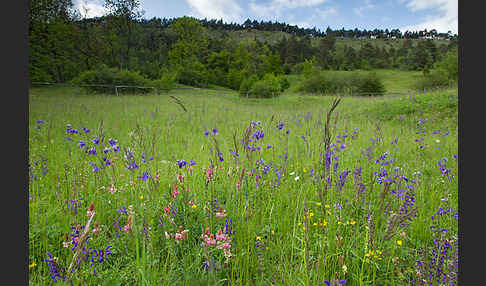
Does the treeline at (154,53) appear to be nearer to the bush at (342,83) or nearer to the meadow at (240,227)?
the bush at (342,83)

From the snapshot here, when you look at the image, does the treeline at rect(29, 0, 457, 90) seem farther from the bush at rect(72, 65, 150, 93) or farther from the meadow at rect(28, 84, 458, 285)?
the meadow at rect(28, 84, 458, 285)

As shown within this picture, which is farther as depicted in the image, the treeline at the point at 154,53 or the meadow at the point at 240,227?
the treeline at the point at 154,53

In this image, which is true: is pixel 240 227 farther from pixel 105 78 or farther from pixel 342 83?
pixel 342 83

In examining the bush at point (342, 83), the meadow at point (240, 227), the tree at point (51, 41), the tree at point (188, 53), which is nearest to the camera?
the meadow at point (240, 227)

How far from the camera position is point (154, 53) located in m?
51.5

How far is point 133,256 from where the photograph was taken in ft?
5.01

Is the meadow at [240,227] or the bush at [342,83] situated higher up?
the bush at [342,83]

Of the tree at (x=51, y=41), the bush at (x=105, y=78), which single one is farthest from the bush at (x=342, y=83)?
the tree at (x=51, y=41)

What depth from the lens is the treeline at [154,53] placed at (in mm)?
25656

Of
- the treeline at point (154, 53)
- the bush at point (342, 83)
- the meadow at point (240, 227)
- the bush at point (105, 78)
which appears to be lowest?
the meadow at point (240, 227)

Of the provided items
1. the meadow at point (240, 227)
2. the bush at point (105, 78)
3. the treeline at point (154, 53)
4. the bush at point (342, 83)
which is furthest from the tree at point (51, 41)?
the bush at point (342, 83)

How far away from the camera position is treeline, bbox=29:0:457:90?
1010 inches

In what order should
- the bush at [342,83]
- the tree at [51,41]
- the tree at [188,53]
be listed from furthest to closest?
the tree at [188,53] < the bush at [342,83] < the tree at [51,41]

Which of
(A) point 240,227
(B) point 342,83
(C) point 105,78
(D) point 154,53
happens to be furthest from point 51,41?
(B) point 342,83
